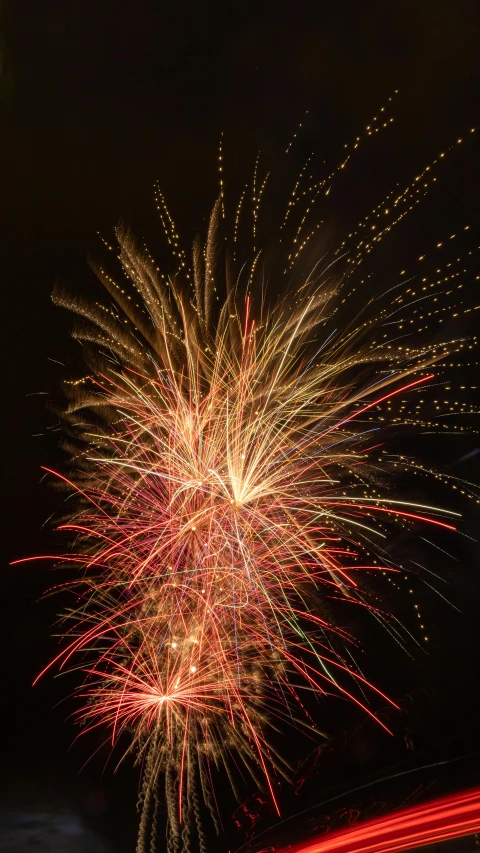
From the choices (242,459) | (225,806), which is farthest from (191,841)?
(242,459)

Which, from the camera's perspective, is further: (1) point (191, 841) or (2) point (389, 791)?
(1) point (191, 841)

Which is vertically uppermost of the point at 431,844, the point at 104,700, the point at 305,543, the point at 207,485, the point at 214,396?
the point at 214,396

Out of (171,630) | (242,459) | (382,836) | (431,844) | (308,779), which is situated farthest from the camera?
(171,630)

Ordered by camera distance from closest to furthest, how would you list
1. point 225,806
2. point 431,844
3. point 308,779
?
point 431,844
point 308,779
point 225,806

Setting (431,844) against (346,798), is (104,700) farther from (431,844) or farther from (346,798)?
(431,844)

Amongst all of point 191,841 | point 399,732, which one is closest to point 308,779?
point 399,732

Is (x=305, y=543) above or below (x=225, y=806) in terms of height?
above
